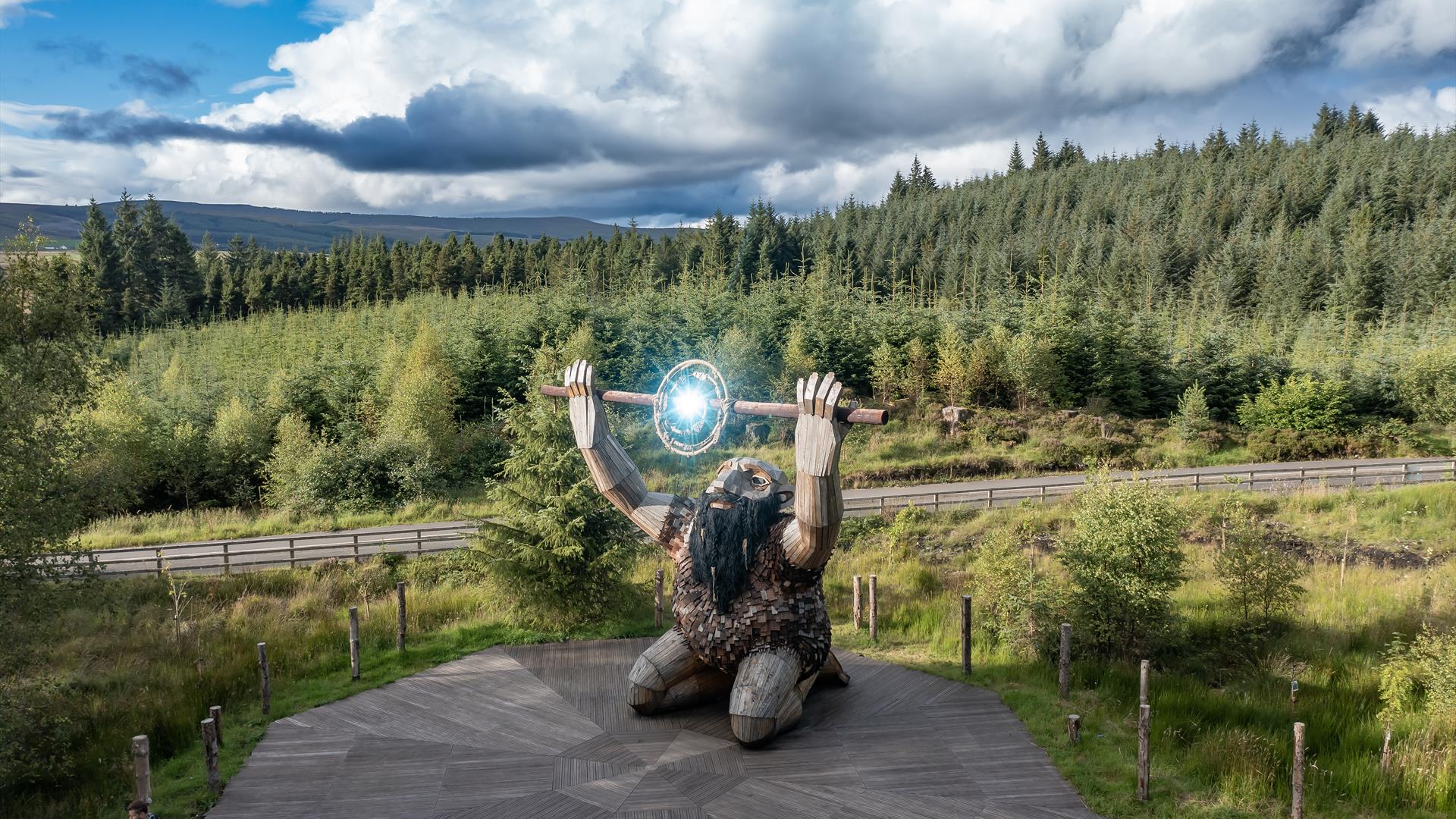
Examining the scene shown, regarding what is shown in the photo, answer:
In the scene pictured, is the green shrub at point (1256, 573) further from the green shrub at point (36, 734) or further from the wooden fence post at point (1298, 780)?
the green shrub at point (36, 734)

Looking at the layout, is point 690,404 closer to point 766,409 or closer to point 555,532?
point 766,409

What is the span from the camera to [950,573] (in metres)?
16.6

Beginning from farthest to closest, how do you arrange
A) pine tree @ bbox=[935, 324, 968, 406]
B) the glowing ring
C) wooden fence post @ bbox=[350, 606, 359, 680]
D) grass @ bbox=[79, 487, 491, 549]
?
pine tree @ bbox=[935, 324, 968, 406] < grass @ bbox=[79, 487, 491, 549] < wooden fence post @ bbox=[350, 606, 359, 680] < the glowing ring

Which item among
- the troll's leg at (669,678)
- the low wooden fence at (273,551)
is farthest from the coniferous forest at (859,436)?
the troll's leg at (669,678)

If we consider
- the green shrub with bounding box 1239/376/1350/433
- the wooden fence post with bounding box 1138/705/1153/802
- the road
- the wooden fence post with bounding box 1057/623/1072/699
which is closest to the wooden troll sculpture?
the wooden fence post with bounding box 1057/623/1072/699

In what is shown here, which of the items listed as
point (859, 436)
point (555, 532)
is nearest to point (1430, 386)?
point (859, 436)

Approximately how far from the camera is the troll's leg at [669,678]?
31.2ft

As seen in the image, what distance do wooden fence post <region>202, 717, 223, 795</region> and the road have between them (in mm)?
7467

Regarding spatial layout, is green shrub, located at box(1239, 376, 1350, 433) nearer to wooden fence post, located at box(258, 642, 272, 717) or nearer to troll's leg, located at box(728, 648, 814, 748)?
troll's leg, located at box(728, 648, 814, 748)

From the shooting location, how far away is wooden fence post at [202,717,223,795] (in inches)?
313

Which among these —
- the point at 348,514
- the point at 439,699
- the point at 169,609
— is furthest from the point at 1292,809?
the point at 348,514

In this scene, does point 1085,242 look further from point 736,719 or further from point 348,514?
point 736,719

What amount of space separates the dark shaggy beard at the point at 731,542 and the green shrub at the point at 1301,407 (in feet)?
99.1

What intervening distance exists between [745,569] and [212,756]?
5.49 meters
